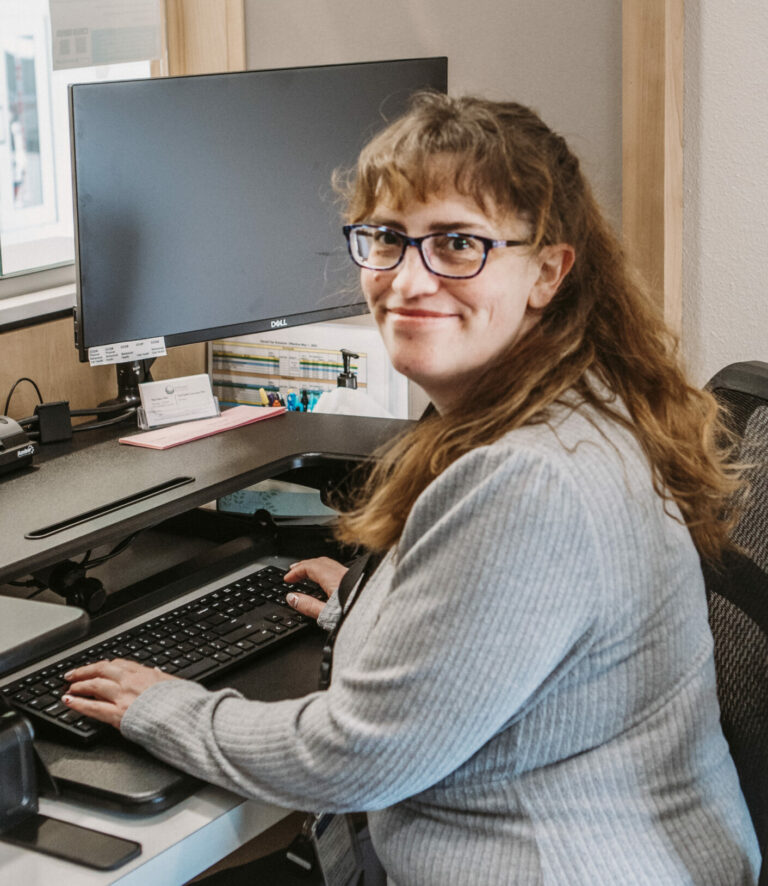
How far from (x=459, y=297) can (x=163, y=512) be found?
0.48 metres

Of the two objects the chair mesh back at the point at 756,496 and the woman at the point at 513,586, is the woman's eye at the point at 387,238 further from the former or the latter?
the chair mesh back at the point at 756,496

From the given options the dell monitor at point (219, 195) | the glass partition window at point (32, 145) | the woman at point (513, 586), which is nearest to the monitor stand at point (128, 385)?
the dell monitor at point (219, 195)

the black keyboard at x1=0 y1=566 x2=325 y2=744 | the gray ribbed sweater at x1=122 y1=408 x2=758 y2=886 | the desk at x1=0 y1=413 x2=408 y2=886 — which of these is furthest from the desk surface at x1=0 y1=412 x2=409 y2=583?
the gray ribbed sweater at x1=122 y1=408 x2=758 y2=886

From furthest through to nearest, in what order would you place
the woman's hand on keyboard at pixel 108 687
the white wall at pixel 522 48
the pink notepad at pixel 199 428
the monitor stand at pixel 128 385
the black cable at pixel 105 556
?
the monitor stand at pixel 128 385 → the white wall at pixel 522 48 → the pink notepad at pixel 199 428 → the black cable at pixel 105 556 → the woman's hand on keyboard at pixel 108 687

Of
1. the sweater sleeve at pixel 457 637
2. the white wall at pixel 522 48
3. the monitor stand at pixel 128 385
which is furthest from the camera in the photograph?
the monitor stand at pixel 128 385

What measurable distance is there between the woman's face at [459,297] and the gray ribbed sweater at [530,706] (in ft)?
0.34

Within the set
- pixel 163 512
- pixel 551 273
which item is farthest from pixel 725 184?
pixel 163 512

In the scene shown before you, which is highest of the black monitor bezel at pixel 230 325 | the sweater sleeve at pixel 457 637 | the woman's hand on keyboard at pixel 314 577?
the black monitor bezel at pixel 230 325

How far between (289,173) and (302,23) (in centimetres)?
41

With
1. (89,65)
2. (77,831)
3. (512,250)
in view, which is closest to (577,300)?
(512,250)

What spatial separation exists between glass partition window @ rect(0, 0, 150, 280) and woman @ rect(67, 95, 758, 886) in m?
0.97

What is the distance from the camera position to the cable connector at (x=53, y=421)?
154cm

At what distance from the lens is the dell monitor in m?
1.42

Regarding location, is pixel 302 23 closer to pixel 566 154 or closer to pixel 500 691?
pixel 566 154
